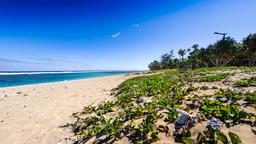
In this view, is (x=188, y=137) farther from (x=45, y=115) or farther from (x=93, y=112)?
(x=45, y=115)

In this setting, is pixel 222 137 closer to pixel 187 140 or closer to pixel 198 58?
pixel 187 140

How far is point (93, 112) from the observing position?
7664 mm

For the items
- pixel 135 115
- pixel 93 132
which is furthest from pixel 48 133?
pixel 135 115

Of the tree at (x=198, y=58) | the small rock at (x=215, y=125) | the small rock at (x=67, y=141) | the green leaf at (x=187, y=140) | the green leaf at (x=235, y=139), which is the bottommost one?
the small rock at (x=67, y=141)

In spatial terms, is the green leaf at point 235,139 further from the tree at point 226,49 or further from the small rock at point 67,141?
the tree at point 226,49

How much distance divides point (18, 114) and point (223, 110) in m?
9.58

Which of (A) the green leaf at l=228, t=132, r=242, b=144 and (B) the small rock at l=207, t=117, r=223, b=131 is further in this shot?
(B) the small rock at l=207, t=117, r=223, b=131

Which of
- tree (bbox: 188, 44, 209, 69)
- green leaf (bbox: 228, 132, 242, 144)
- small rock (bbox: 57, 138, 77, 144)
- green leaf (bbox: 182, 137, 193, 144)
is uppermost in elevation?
tree (bbox: 188, 44, 209, 69)

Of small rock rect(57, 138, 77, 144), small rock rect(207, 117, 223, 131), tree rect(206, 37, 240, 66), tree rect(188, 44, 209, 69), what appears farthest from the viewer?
tree rect(188, 44, 209, 69)

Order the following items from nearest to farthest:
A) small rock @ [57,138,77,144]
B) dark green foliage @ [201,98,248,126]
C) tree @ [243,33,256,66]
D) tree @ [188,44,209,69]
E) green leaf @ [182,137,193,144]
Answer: green leaf @ [182,137,193,144] < dark green foliage @ [201,98,248,126] < small rock @ [57,138,77,144] < tree @ [243,33,256,66] < tree @ [188,44,209,69]

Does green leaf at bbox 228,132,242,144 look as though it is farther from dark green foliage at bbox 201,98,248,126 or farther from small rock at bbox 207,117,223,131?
dark green foliage at bbox 201,98,248,126

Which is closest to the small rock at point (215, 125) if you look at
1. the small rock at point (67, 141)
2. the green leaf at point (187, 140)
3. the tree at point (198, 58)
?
the green leaf at point (187, 140)

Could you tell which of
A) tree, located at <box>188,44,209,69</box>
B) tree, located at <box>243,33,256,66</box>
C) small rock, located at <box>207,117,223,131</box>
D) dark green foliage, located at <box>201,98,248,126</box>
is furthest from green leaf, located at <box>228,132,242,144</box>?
tree, located at <box>188,44,209,69</box>

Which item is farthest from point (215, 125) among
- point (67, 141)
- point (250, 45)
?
point (250, 45)
